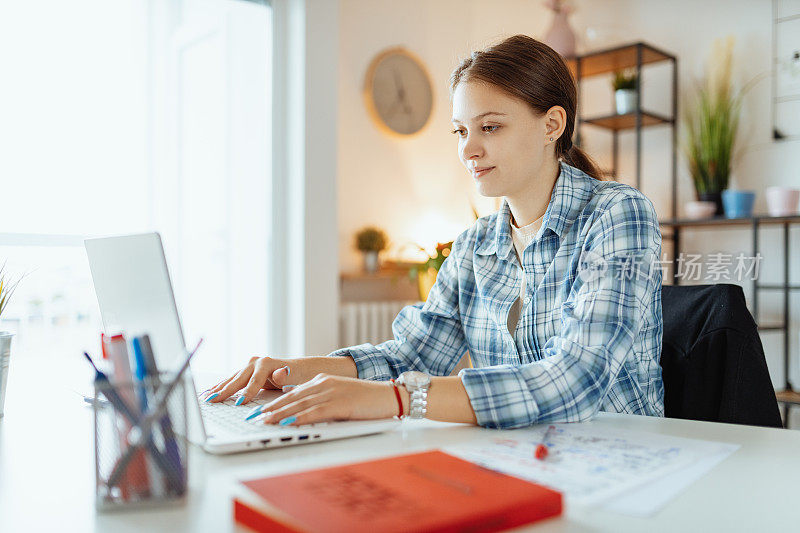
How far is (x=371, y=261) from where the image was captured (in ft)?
11.2

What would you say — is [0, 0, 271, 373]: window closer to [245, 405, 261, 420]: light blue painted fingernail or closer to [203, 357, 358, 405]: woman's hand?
[203, 357, 358, 405]: woman's hand

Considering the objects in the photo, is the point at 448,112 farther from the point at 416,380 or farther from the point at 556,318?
the point at 416,380

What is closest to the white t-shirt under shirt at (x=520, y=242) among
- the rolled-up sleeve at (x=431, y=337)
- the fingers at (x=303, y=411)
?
the rolled-up sleeve at (x=431, y=337)

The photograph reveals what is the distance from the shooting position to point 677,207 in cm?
325

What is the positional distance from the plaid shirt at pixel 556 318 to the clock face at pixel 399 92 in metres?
2.22

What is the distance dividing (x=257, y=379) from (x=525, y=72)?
0.72m

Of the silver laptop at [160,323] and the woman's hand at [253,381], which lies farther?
the woman's hand at [253,381]

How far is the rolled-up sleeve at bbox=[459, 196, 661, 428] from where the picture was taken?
2.99 feet

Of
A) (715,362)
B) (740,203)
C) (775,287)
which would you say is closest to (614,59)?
(740,203)

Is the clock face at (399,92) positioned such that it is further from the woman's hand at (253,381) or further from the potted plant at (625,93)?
the woman's hand at (253,381)

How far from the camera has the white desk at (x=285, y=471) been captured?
1.89 feet

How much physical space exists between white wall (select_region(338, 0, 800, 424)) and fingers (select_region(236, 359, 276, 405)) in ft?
6.83

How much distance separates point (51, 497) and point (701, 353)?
3.26 feet

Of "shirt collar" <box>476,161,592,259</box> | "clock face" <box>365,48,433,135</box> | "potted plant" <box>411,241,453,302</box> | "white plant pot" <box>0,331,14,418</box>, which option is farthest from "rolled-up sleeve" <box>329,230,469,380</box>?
"clock face" <box>365,48,433,135</box>
